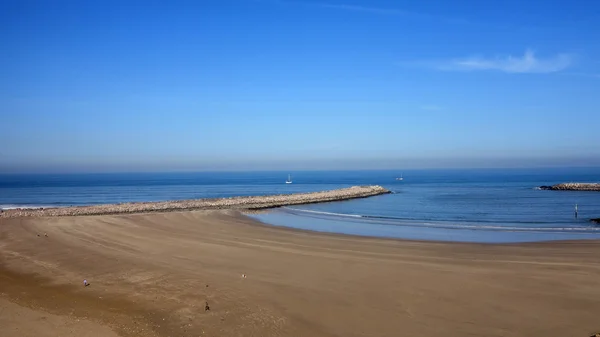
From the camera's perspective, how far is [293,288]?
1148 centimetres

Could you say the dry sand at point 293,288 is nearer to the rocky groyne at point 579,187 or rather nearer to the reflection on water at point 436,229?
the reflection on water at point 436,229

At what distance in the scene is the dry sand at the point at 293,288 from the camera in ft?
28.6

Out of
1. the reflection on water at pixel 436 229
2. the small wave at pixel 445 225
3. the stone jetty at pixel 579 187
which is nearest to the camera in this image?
the reflection on water at pixel 436 229

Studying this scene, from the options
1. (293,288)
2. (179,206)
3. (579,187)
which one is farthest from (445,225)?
(579,187)

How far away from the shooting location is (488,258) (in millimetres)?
15445

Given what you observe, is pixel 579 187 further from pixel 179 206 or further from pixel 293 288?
pixel 293 288

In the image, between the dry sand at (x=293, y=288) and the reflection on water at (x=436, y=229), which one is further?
the reflection on water at (x=436, y=229)

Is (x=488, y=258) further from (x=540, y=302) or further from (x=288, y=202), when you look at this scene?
(x=288, y=202)

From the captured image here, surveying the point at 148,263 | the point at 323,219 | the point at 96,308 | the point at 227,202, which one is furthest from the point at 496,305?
the point at 227,202

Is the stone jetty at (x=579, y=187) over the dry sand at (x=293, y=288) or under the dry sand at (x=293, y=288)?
under

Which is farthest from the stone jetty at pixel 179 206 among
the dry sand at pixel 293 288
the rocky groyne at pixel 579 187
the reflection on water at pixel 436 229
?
the rocky groyne at pixel 579 187

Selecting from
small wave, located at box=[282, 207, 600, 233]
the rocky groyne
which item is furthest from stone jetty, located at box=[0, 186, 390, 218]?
the rocky groyne

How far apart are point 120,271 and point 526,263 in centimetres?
1310

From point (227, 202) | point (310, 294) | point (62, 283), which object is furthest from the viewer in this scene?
point (227, 202)
